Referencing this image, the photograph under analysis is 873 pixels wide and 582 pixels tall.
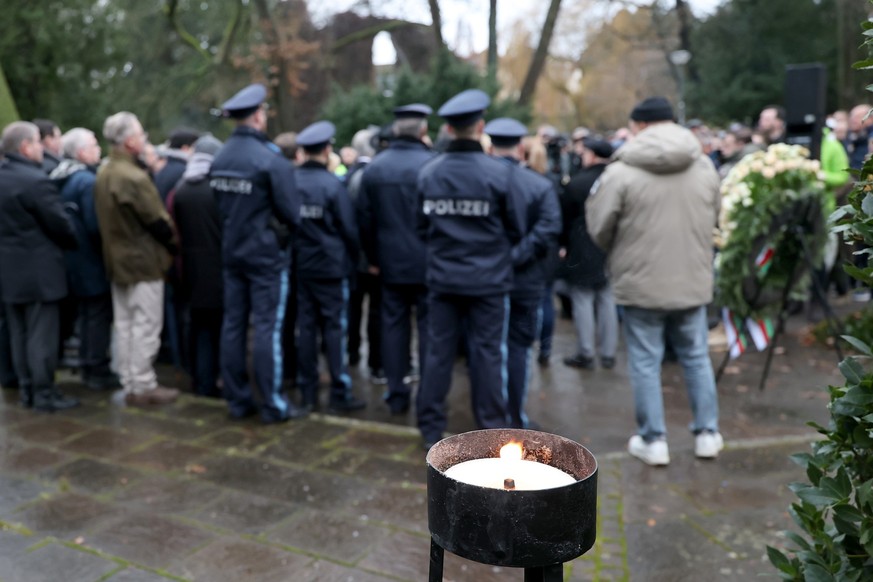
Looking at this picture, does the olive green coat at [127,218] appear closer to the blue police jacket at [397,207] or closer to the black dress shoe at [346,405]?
the blue police jacket at [397,207]

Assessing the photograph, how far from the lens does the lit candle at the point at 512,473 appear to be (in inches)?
76.9

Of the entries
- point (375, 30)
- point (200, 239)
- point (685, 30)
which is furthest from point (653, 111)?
point (685, 30)

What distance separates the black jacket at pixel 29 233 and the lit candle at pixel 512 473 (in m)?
5.05

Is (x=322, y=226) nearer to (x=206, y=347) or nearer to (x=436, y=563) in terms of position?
(x=206, y=347)

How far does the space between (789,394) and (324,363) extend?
422 cm

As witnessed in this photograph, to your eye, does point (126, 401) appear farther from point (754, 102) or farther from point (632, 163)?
point (754, 102)

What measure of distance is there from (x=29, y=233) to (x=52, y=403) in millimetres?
1309

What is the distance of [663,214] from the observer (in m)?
5.02

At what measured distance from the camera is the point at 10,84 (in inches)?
580

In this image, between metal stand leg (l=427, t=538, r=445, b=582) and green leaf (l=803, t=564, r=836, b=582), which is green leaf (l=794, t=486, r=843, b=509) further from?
metal stand leg (l=427, t=538, r=445, b=582)

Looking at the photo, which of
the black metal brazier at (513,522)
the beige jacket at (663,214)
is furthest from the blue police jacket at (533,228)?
the black metal brazier at (513,522)

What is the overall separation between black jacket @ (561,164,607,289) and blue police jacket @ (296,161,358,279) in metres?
2.09

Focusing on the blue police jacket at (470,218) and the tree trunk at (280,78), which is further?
the tree trunk at (280,78)

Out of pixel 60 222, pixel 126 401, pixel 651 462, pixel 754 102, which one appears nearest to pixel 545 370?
pixel 651 462
